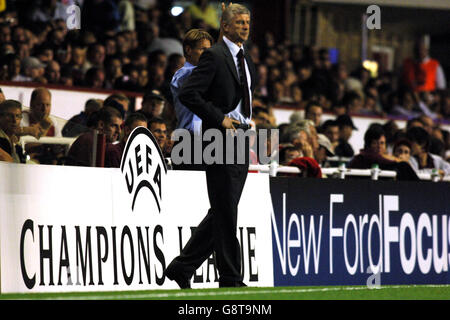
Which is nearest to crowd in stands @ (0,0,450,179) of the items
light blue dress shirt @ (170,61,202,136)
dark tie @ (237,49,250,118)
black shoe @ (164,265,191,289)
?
light blue dress shirt @ (170,61,202,136)

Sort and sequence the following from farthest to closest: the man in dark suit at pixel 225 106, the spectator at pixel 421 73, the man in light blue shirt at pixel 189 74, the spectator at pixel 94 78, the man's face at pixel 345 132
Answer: the spectator at pixel 421 73, the spectator at pixel 94 78, the man's face at pixel 345 132, the man in light blue shirt at pixel 189 74, the man in dark suit at pixel 225 106

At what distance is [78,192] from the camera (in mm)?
9227

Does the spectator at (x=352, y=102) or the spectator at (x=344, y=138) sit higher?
the spectator at (x=352, y=102)

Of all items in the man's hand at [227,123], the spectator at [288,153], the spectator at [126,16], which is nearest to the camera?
the man's hand at [227,123]

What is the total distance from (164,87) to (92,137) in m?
4.17

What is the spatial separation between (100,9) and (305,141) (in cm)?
801

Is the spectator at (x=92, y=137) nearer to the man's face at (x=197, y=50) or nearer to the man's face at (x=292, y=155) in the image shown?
the man's face at (x=197, y=50)

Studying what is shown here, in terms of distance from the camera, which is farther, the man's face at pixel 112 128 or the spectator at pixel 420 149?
the spectator at pixel 420 149

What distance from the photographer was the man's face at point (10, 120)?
9352 millimetres

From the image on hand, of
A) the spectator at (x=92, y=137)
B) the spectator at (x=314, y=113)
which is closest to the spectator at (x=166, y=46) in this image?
the spectator at (x=314, y=113)

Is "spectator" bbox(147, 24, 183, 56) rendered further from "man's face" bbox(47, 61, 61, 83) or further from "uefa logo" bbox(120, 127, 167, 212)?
"uefa logo" bbox(120, 127, 167, 212)

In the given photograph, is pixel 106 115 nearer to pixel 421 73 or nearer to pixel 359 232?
pixel 359 232

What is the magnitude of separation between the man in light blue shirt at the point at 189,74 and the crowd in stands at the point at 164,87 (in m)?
0.80
